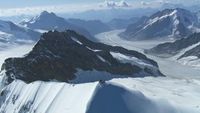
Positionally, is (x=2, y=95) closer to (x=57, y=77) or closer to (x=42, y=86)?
(x=42, y=86)

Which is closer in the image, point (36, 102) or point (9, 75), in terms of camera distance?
point (36, 102)

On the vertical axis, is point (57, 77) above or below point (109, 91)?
below

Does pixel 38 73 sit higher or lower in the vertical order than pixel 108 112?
lower

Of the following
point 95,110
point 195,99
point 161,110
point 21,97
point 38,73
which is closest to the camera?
point 95,110

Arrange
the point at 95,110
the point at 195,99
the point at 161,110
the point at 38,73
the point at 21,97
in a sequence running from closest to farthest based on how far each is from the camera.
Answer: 1. the point at 95,110
2. the point at 161,110
3. the point at 21,97
4. the point at 195,99
5. the point at 38,73

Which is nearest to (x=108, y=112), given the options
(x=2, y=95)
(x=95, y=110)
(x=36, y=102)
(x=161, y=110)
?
(x=95, y=110)

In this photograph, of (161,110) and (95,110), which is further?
(161,110)

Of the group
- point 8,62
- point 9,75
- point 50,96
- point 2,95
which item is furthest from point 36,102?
point 8,62

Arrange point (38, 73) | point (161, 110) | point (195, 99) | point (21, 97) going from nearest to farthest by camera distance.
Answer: point (161, 110)
point (21, 97)
point (195, 99)
point (38, 73)

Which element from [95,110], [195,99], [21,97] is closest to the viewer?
[95,110]

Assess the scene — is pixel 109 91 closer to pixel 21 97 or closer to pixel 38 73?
pixel 21 97
